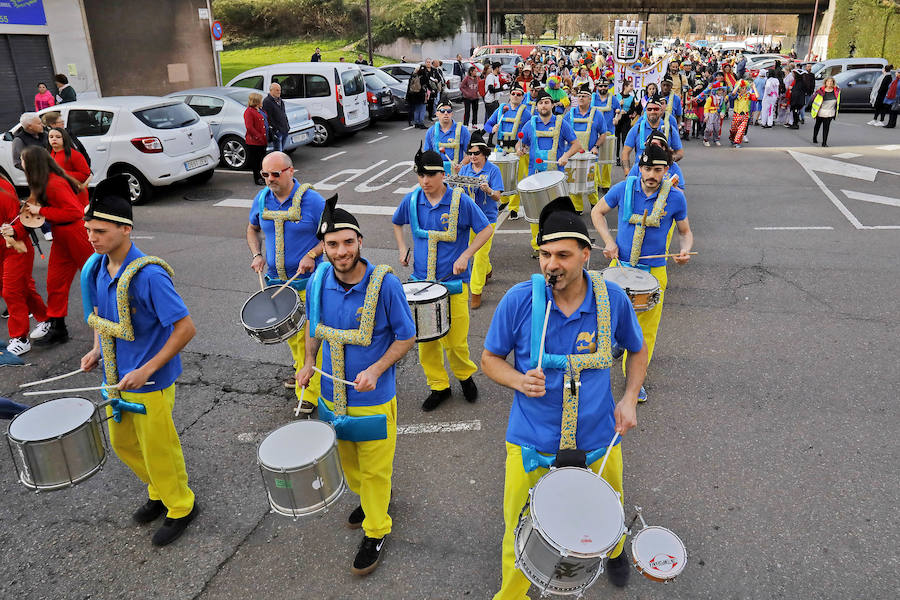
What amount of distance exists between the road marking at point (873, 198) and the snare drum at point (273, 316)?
1123 centimetres

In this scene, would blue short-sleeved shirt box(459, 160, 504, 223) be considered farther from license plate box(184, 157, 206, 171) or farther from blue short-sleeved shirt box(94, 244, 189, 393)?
license plate box(184, 157, 206, 171)

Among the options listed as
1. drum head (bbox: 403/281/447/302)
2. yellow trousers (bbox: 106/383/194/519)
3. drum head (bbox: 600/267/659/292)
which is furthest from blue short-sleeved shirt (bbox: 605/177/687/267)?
yellow trousers (bbox: 106/383/194/519)

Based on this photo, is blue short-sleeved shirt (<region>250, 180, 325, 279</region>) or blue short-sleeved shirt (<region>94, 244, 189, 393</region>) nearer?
blue short-sleeved shirt (<region>94, 244, 189, 393</region>)

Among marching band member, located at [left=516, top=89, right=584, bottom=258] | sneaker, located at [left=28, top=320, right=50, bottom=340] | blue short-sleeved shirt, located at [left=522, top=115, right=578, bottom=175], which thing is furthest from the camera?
blue short-sleeved shirt, located at [left=522, top=115, right=578, bottom=175]

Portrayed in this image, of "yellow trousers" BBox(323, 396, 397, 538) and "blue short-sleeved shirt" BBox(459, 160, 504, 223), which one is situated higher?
"blue short-sleeved shirt" BBox(459, 160, 504, 223)

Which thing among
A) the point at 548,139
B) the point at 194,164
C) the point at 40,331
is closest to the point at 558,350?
the point at 40,331

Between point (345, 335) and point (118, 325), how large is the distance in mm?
1273

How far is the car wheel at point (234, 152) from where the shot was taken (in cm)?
1457

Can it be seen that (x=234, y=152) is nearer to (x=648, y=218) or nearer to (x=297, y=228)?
(x=297, y=228)

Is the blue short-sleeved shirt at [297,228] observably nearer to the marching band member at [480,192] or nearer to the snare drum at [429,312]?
the snare drum at [429,312]

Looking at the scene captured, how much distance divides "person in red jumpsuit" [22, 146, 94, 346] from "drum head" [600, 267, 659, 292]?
209 inches

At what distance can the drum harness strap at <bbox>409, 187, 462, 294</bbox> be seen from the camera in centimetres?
524

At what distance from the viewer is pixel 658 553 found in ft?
9.81

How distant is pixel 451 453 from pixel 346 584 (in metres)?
1.40
